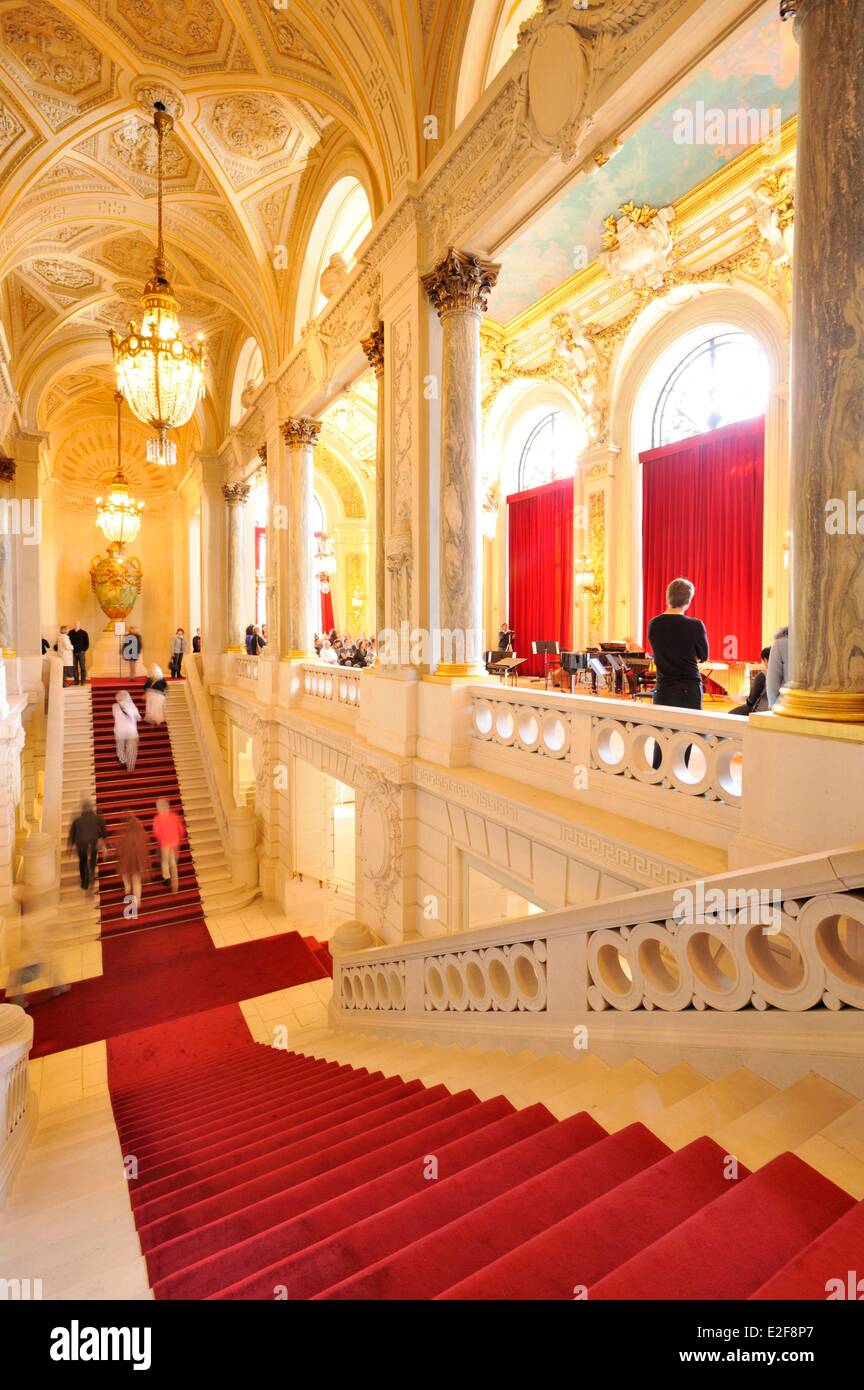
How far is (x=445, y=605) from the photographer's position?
6270 millimetres

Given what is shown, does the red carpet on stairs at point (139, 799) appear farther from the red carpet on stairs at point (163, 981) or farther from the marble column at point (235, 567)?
the marble column at point (235, 567)

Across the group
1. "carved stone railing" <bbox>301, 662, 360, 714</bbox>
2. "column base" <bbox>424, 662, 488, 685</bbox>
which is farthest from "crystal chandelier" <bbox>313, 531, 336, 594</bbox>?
"column base" <bbox>424, 662, 488, 685</bbox>

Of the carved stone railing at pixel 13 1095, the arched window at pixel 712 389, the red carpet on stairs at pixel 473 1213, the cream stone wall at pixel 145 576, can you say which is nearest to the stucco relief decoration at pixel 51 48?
the arched window at pixel 712 389

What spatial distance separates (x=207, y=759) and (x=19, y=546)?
20.5 ft

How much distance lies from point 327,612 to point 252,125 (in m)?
16.0

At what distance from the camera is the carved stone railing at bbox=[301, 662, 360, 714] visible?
8.59 metres

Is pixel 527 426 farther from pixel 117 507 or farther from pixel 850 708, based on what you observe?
pixel 850 708

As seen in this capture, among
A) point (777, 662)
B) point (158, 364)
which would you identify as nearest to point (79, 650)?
point (158, 364)

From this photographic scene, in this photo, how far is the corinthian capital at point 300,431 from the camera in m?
10.5

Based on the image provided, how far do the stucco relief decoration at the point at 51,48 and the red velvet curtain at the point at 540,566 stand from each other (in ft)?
35.4

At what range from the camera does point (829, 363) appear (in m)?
2.85

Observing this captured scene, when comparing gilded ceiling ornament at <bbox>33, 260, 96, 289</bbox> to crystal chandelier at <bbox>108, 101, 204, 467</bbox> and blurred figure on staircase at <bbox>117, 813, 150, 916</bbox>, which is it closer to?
crystal chandelier at <bbox>108, 101, 204, 467</bbox>

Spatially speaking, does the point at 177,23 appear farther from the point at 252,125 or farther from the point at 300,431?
the point at 300,431

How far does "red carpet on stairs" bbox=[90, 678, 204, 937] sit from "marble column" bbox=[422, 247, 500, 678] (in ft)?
24.2
